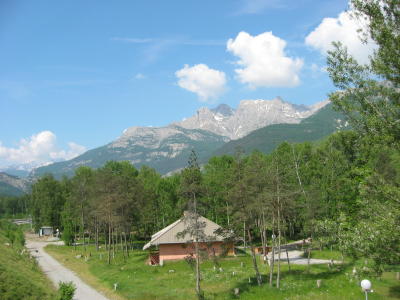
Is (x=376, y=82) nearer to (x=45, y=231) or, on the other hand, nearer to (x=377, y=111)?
(x=377, y=111)

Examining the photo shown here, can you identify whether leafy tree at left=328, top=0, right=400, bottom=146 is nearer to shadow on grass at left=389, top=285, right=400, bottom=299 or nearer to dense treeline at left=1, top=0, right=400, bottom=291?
dense treeline at left=1, top=0, right=400, bottom=291

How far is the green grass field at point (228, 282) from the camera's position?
2584 cm

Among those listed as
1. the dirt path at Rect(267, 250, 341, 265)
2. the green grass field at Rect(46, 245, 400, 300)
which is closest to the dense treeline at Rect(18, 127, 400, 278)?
the dirt path at Rect(267, 250, 341, 265)

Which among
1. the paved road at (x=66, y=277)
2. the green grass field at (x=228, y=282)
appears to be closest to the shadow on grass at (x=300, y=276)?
the green grass field at (x=228, y=282)

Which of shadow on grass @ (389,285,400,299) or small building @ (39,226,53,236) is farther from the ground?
small building @ (39,226,53,236)

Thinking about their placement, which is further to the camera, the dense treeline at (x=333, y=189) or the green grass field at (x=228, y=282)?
the green grass field at (x=228, y=282)

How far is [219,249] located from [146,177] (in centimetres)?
4183

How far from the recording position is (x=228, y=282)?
31.0 meters

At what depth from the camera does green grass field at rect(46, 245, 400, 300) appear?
25.8 metres

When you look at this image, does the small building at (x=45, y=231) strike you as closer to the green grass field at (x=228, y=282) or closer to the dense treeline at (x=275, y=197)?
the dense treeline at (x=275, y=197)

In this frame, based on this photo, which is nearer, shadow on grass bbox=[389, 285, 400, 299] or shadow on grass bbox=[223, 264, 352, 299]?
shadow on grass bbox=[389, 285, 400, 299]

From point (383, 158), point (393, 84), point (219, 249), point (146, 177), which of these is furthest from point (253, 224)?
point (146, 177)

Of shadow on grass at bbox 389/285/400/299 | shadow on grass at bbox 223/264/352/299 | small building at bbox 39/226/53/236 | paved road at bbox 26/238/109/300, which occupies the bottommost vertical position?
shadow on grass at bbox 389/285/400/299

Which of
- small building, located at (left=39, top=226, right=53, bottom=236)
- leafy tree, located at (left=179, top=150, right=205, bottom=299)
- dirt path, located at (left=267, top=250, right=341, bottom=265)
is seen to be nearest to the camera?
leafy tree, located at (left=179, top=150, right=205, bottom=299)
